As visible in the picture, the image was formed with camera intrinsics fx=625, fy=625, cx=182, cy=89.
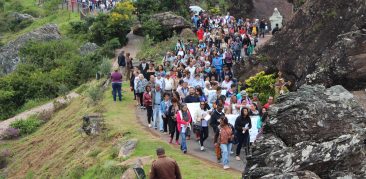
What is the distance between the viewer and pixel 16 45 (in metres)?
49.6

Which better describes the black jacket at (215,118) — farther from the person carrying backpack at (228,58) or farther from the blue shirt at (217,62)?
the person carrying backpack at (228,58)

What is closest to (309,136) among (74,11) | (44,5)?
(74,11)

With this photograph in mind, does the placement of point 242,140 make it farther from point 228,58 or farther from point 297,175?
point 228,58

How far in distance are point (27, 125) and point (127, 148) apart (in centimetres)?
1259

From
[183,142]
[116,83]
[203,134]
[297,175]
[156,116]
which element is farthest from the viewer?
[116,83]

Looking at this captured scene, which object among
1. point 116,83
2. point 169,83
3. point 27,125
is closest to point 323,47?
point 169,83

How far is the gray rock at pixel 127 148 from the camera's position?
18.2 m

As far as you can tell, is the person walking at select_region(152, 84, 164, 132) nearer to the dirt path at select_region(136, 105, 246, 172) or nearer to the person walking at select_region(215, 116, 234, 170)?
the dirt path at select_region(136, 105, 246, 172)

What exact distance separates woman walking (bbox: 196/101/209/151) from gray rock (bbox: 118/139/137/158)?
2053 mm

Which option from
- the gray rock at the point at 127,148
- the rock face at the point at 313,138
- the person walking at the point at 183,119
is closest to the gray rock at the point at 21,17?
the gray rock at the point at 127,148

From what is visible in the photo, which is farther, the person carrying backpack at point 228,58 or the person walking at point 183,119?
the person carrying backpack at point 228,58

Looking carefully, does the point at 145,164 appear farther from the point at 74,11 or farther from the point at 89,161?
the point at 74,11

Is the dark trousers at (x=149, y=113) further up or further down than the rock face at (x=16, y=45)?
further down

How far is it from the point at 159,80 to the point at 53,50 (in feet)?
77.9
